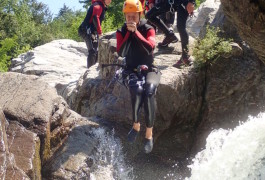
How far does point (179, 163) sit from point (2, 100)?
3.88 m

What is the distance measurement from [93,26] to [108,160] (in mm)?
4480

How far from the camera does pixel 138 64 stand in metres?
6.55

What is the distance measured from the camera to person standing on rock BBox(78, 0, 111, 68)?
10000 millimetres

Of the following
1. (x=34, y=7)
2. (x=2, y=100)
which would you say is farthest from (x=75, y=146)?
(x=34, y=7)

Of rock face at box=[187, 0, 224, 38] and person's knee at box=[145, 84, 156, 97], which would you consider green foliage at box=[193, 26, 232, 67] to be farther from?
rock face at box=[187, 0, 224, 38]

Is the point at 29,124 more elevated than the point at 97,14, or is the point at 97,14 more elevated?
the point at 97,14

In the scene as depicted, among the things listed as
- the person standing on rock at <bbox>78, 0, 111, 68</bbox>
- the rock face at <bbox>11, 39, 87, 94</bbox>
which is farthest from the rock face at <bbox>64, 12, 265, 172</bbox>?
the rock face at <bbox>11, 39, 87, 94</bbox>

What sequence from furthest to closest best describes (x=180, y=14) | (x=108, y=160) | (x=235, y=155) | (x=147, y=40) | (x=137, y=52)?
1. (x=180, y=14)
2. (x=235, y=155)
3. (x=108, y=160)
4. (x=137, y=52)
5. (x=147, y=40)

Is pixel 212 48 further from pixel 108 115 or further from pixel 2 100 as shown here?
pixel 2 100

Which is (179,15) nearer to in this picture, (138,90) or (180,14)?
(180,14)

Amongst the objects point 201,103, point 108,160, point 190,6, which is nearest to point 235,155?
point 201,103

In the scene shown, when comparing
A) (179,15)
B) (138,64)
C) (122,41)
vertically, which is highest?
(179,15)

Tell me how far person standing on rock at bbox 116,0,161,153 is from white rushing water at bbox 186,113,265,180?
1788mm

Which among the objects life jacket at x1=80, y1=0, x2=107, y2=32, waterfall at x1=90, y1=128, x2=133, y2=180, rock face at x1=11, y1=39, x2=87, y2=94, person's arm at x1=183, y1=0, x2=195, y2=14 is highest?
person's arm at x1=183, y1=0, x2=195, y2=14
